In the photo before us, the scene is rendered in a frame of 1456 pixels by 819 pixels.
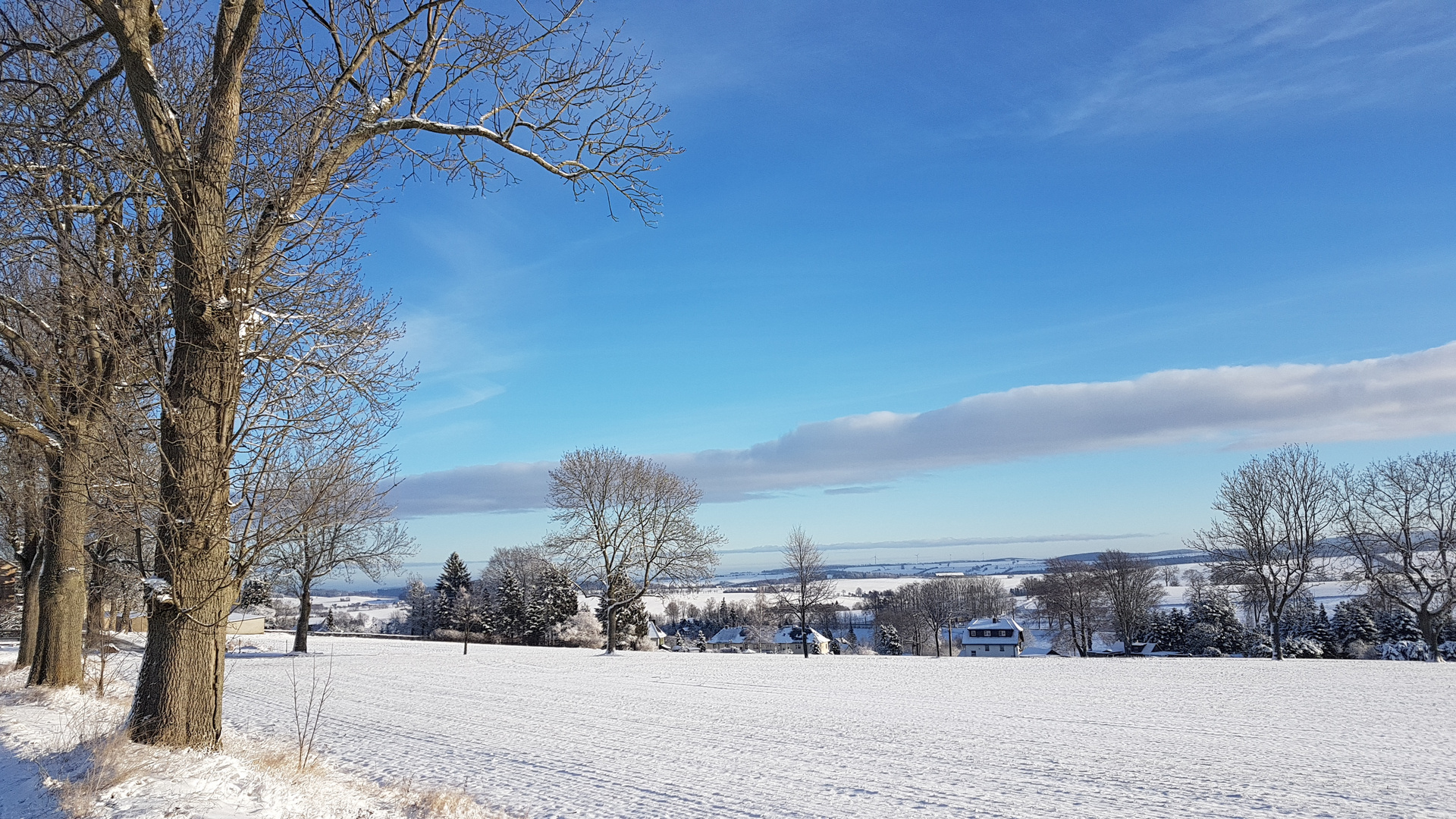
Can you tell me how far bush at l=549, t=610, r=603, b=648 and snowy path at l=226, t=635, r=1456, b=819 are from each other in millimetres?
23515

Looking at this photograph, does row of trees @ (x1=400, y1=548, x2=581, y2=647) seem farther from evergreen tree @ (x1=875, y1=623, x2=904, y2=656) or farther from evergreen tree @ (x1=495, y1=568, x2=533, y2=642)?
evergreen tree @ (x1=875, y1=623, x2=904, y2=656)

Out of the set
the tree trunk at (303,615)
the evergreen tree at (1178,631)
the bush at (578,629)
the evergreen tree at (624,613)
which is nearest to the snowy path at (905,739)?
the tree trunk at (303,615)

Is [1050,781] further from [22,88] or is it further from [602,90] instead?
[22,88]

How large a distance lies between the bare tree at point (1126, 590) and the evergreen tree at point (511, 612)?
4661cm

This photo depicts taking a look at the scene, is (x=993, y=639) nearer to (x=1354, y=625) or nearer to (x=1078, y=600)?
(x=1078, y=600)

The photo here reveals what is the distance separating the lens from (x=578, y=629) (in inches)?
2125

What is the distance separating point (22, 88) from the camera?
8.60 metres

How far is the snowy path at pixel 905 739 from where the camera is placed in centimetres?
876

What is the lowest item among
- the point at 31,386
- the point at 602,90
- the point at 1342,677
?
the point at 1342,677

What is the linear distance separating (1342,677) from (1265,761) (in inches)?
699

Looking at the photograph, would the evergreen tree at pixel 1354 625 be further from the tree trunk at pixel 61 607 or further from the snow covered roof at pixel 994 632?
the tree trunk at pixel 61 607

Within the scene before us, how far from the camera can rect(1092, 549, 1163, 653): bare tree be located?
61.2 meters

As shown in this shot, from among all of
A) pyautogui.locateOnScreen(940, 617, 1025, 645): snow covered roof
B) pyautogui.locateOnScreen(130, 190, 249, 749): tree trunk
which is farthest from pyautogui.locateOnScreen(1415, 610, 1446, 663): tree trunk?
pyautogui.locateOnScreen(130, 190, 249, 749): tree trunk

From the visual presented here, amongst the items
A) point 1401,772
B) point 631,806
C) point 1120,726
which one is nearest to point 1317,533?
point 1120,726
